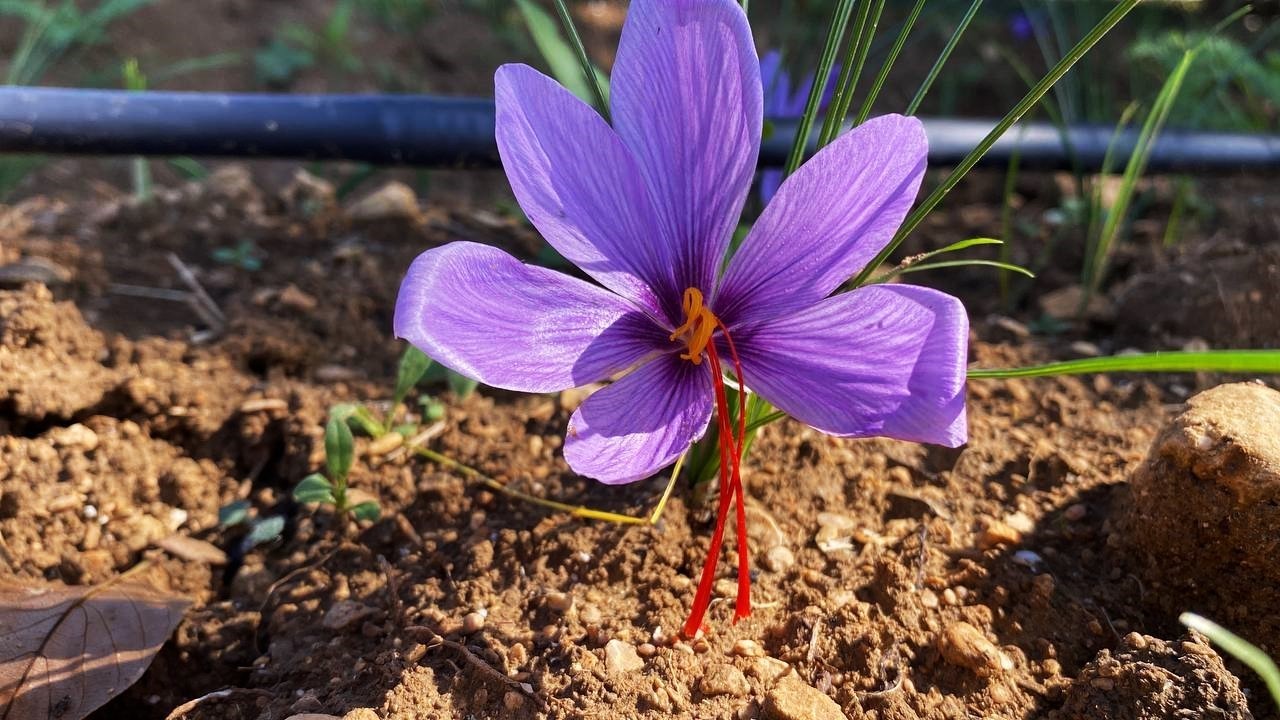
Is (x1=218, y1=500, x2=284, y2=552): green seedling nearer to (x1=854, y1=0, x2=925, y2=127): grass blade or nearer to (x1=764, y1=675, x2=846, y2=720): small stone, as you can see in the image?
(x1=764, y1=675, x2=846, y2=720): small stone

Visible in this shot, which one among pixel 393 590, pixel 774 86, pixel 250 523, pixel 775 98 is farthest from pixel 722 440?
pixel 775 98

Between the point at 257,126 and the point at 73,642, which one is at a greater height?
the point at 257,126

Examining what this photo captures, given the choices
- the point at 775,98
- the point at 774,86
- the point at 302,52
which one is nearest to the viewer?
the point at 774,86

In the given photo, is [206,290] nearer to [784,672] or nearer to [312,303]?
[312,303]

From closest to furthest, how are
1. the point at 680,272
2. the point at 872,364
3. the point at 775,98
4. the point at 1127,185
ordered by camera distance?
the point at 872,364
the point at 680,272
the point at 1127,185
the point at 775,98

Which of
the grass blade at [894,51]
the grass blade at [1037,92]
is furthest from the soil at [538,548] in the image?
the grass blade at [894,51]

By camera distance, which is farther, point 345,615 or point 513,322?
point 345,615

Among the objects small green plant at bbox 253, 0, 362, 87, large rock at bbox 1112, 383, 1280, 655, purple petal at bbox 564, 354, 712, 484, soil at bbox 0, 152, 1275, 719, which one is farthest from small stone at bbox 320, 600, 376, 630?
small green plant at bbox 253, 0, 362, 87

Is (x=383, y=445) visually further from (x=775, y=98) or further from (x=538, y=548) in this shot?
(x=775, y=98)
